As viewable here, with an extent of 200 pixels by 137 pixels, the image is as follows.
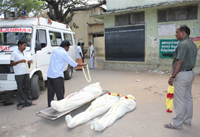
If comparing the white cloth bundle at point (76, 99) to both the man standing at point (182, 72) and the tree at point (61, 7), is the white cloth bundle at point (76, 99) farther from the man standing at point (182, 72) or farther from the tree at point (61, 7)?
the tree at point (61, 7)

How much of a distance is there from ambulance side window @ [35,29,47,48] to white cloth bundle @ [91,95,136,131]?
347 cm

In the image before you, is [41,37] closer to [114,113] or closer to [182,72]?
[114,113]

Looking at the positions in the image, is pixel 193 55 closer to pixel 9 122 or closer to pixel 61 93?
pixel 61 93

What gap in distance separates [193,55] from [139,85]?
3.83 m

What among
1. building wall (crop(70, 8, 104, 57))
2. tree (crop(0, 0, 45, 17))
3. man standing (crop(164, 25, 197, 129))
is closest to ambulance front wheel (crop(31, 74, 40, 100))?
tree (crop(0, 0, 45, 17))

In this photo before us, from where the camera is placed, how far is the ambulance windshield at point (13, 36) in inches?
206

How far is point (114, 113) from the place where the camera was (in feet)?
11.7

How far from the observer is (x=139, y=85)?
6777mm

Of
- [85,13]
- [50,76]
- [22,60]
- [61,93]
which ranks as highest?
[85,13]

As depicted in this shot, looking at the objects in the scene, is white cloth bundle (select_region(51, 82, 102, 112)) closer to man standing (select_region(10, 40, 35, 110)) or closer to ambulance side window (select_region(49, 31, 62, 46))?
man standing (select_region(10, 40, 35, 110))

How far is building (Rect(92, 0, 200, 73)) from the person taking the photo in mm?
8266

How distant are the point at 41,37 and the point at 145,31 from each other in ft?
19.6

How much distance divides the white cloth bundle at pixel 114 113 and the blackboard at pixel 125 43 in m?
5.91

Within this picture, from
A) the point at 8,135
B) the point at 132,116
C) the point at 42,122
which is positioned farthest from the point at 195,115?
the point at 8,135
